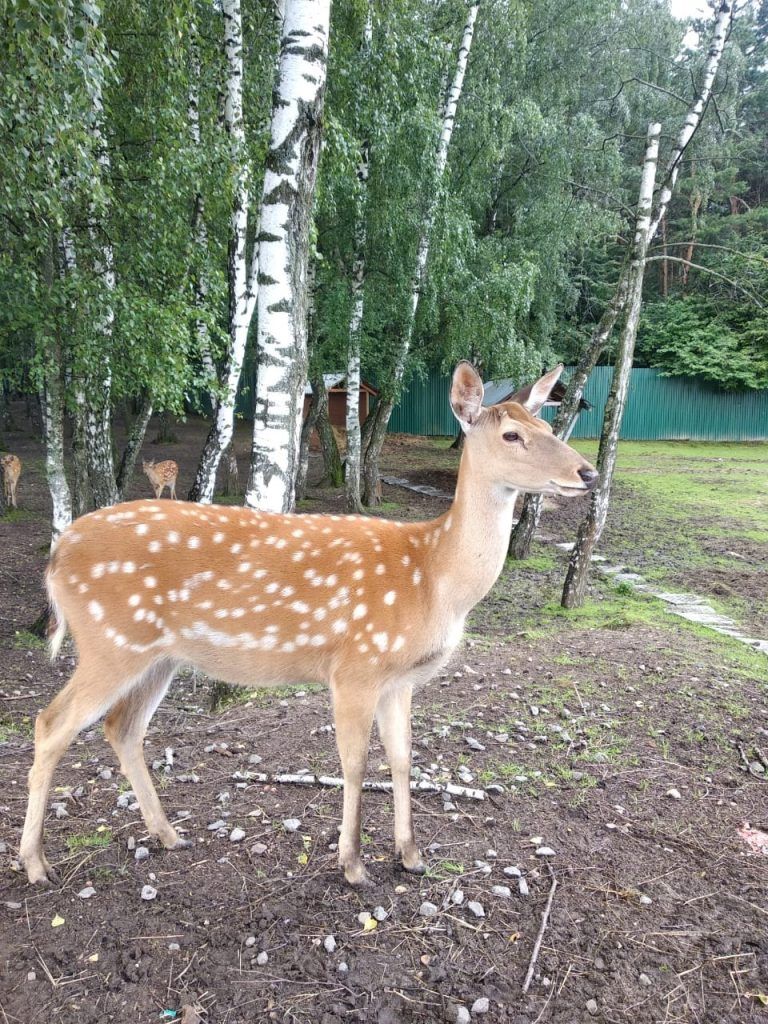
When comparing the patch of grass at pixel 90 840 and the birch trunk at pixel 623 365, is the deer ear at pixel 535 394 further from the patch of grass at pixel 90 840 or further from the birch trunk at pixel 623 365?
the birch trunk at pixel 623 365

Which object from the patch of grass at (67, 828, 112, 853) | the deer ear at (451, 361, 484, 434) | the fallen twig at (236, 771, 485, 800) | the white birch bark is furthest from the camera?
the white birch bark

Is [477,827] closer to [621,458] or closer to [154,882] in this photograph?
[154,882]

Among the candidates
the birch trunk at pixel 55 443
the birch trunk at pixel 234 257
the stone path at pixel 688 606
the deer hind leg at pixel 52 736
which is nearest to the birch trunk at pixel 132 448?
the birch trunk at pixel 234 257

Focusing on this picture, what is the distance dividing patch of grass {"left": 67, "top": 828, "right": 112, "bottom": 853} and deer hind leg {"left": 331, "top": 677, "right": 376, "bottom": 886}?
1.12 metres

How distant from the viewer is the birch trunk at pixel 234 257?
752 cm

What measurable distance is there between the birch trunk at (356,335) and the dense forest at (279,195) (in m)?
0.04

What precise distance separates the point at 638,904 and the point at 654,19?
28766 mm

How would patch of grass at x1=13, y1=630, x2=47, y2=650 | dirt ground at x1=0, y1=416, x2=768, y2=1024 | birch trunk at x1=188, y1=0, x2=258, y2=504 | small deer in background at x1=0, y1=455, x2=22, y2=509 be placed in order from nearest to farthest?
dirt ground at x1=0, y1=416, x2=768, y2=1024 → patch of grass at x1=13, y1=630, x2=47, y2=650 → birch trunk at x1=188, y1=0, x2=258, y2=504 → small deer in background at x1=0, y1=455, x2=22, y2=509

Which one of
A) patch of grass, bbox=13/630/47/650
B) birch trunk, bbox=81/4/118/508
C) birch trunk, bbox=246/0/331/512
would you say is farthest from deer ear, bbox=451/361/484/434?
patch of grass, bbox=13/630/47/650

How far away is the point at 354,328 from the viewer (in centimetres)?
1256

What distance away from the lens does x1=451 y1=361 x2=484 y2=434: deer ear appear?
3.08m

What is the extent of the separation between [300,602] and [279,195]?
120 inches

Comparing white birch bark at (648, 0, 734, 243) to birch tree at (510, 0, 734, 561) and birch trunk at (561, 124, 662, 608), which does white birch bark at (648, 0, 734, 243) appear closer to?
birch tree at (510, 0, 734, 561)

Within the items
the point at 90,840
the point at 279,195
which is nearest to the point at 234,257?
the point at 279,195
